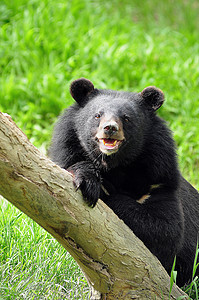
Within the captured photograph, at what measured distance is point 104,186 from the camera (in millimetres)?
4176

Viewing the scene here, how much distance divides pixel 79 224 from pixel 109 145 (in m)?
0.85

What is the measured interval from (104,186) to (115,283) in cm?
90

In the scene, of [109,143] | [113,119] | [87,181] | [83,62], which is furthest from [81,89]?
[83,62]

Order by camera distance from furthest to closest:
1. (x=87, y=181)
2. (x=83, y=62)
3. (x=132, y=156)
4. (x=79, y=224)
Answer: (x=83, y=62)
(x=132, y=156)
(x=87, y=181)
(x=79, y=224)

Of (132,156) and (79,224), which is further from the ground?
(132,156)

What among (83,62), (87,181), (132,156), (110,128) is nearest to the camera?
(87,181)

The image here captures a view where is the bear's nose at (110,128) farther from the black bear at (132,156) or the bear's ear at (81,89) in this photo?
the bear's ear at (81,89)

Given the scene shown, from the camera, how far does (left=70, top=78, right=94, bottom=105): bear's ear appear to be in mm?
4363

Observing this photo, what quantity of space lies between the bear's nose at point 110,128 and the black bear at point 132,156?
3 centimetres

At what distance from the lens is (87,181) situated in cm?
335

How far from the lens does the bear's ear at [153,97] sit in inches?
171

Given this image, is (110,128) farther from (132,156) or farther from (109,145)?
(132,156)

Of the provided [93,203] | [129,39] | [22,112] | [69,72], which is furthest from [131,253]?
[129,39]

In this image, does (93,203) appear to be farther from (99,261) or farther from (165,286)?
(165,286)
